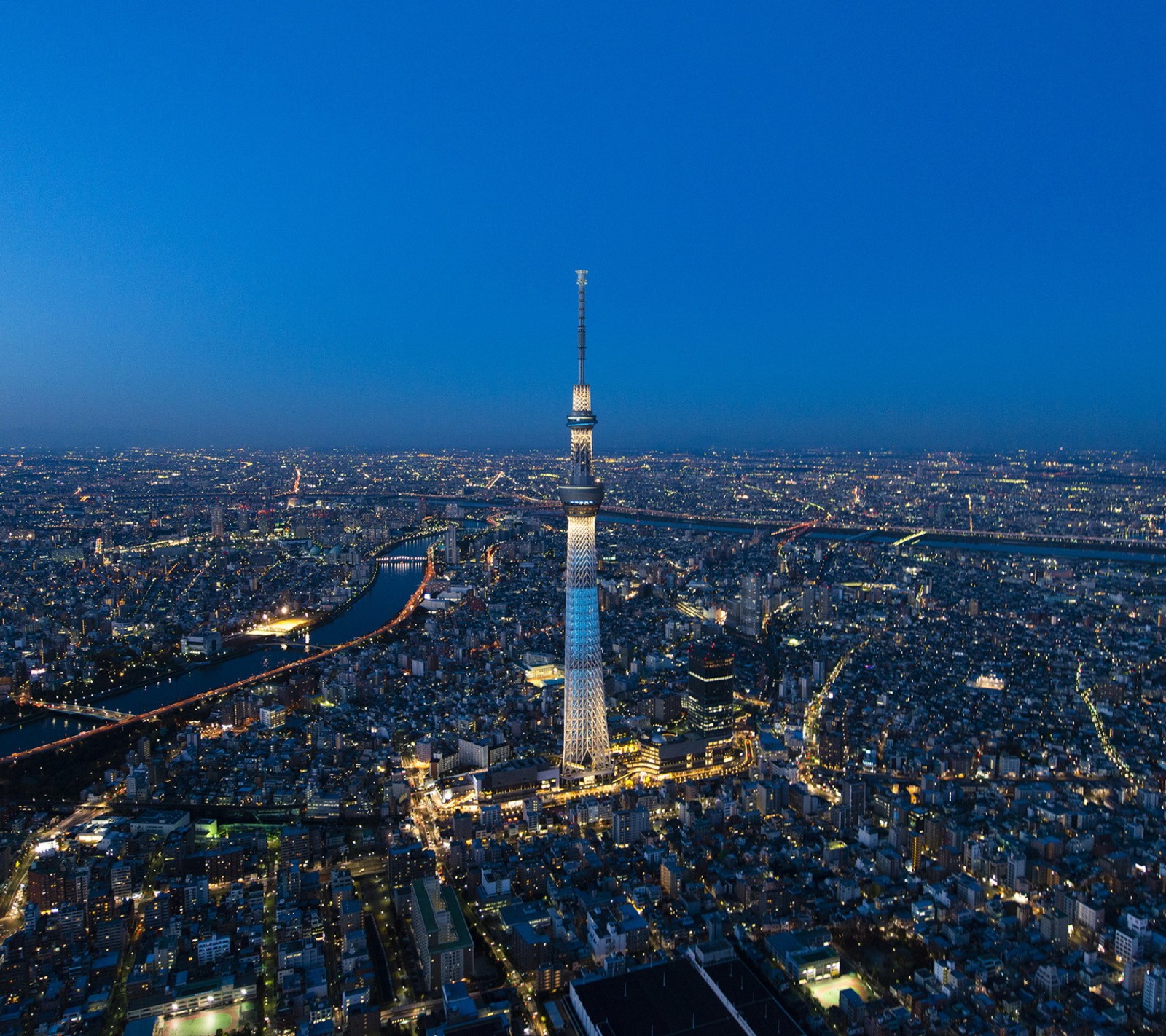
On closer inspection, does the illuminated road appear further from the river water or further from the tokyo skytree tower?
the tokyo skytree tower

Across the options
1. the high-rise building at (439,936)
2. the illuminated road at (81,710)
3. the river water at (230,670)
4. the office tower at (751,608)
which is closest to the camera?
the high-rise building at (439,936)

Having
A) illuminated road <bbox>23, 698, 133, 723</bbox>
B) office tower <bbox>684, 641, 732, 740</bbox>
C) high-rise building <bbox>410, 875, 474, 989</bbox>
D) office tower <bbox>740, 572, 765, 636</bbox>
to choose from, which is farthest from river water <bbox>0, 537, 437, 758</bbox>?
office tower <bbox>684, 641, 732, 740</bbox>

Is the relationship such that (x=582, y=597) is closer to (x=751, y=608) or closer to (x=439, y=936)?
(x=439, y=936)

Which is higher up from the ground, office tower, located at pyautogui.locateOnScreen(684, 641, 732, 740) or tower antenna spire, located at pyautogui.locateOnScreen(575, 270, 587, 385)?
tower antenna spire, located at pyautogui.locateOnScreen(575, 270, 587, 385)

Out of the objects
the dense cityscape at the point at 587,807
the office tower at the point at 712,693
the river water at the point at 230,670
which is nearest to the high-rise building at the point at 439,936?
the dense cityscape at the point at 587,807

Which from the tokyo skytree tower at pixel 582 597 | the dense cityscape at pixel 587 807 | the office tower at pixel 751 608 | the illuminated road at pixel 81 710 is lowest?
the illuminated road at pixel 81 710

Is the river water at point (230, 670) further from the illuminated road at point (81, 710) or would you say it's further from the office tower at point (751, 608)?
the office tower at point (751, 608)
